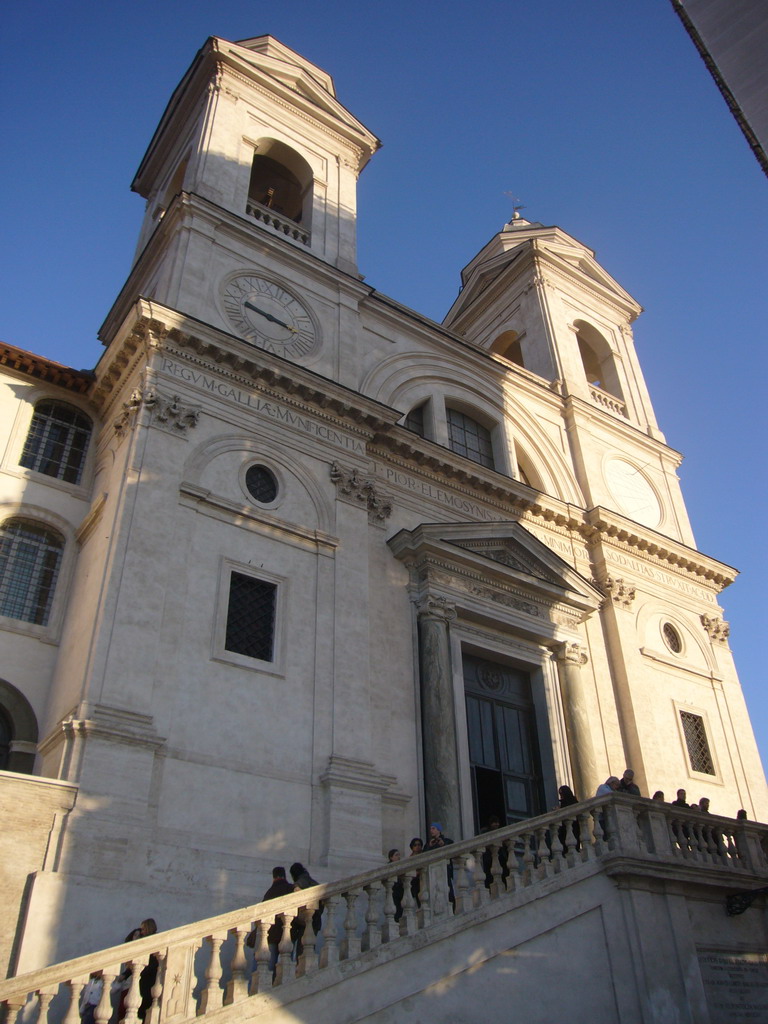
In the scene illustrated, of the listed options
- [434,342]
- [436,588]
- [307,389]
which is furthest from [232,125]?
[436,588]

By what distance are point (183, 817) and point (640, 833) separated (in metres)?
5.38

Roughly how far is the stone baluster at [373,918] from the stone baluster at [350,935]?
11 centimetres

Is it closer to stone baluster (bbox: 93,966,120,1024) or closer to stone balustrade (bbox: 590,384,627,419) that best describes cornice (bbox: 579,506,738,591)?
stone balustrade (bbox: 590,384,627,419)

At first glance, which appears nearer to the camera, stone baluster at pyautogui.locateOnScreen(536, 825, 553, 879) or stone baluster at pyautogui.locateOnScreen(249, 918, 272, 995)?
stone baluster at pyautogui.locateOnScreen(249, 918, 272, 995)

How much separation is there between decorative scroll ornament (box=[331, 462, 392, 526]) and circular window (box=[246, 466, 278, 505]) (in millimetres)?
1134

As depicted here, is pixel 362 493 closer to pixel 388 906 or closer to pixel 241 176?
pixel 241 176

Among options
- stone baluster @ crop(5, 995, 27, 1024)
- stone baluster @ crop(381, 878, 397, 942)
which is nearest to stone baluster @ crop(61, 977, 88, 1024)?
stone baluster @ crop(5, 995, 27, 1024)

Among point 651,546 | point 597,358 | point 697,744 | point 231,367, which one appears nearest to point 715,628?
point 651,546

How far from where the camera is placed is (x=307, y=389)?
15.6 meters

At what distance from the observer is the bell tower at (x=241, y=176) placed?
657 inches

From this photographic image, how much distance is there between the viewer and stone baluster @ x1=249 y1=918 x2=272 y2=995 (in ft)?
24.8

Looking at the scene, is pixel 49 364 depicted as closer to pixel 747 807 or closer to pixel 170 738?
pixel 170 738

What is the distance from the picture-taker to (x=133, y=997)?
22.9ft

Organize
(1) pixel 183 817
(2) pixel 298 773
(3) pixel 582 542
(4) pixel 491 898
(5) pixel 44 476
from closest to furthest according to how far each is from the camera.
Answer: (4) pixel 491 898
(1) pixel 183 817
(2) pixel 298 773
(5) pixel 44 476
(3) pixel 582 542
